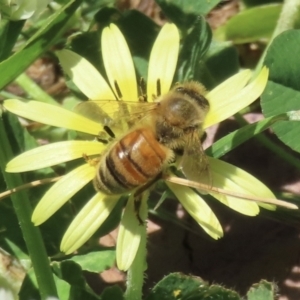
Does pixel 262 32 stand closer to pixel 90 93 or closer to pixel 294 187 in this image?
pixel 294 187

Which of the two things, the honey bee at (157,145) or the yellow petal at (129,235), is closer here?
the honey bee at (157,145)

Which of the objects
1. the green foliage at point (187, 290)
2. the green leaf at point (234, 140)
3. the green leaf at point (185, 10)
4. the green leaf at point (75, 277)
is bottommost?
the green foliage at point (187, 290)

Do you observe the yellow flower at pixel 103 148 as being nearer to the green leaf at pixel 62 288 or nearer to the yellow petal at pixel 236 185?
the yellow petal at pixel 236 185

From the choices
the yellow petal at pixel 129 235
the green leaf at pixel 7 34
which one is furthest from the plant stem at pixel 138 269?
the green leaf at pixel 7 34

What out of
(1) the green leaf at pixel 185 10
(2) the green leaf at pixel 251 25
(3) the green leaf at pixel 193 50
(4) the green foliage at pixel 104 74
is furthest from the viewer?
(2) the green leaf at pixel 251 25

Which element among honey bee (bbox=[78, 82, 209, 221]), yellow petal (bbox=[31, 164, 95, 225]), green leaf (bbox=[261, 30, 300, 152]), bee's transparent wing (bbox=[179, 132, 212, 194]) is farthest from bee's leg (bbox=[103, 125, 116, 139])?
green leaf (bbox=[261, 30, 300, 152])

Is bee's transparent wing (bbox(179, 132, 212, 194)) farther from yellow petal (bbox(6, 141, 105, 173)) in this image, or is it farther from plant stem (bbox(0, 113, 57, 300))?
plant stem (bbox(0, 113, 57, 300))

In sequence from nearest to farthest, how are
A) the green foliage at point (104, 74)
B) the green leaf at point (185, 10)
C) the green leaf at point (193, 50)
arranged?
the green foliage at point (104, 74) → the green leaf at point (193, 50) → the green leaf at point (185, 10)

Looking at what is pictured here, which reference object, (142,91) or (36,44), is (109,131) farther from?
(36,44)
